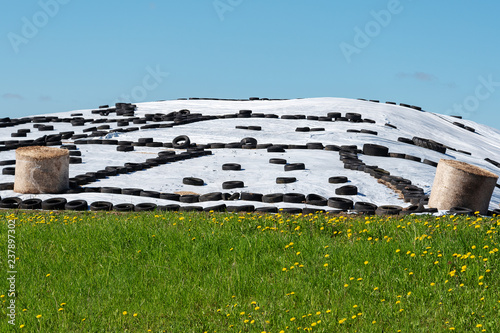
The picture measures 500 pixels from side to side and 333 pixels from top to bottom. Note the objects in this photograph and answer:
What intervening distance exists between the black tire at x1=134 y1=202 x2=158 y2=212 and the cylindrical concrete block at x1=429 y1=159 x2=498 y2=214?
820 centimetres

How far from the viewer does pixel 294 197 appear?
57.7 ft

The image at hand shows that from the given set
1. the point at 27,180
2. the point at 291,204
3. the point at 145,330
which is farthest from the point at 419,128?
the point at 145,330

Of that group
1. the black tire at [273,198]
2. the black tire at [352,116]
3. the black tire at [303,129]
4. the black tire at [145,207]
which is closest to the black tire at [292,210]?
the black tire at [273,198]

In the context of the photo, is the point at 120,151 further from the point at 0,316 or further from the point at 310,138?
the point at 0,316

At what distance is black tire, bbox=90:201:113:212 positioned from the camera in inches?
650

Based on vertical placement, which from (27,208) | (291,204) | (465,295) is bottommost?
(27,208)

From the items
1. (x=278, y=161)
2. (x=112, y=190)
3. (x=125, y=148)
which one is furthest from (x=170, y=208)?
(x=125, y=148)

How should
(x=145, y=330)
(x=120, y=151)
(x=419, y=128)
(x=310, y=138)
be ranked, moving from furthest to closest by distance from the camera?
(x=419, y=128) → (x=310, y=138) → (x=120, y=151) → (x=145, y=330)

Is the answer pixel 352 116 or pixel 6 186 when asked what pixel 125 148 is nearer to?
pixel 6 186

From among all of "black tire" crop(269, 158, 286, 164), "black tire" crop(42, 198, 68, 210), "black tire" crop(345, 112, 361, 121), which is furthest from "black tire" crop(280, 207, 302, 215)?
"black tire" crop(345, 112, 361, 121)

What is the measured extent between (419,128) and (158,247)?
2975cm

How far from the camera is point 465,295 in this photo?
25.1 feet

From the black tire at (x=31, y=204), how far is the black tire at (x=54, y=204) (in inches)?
10.4

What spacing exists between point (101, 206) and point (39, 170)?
320 centimetres
